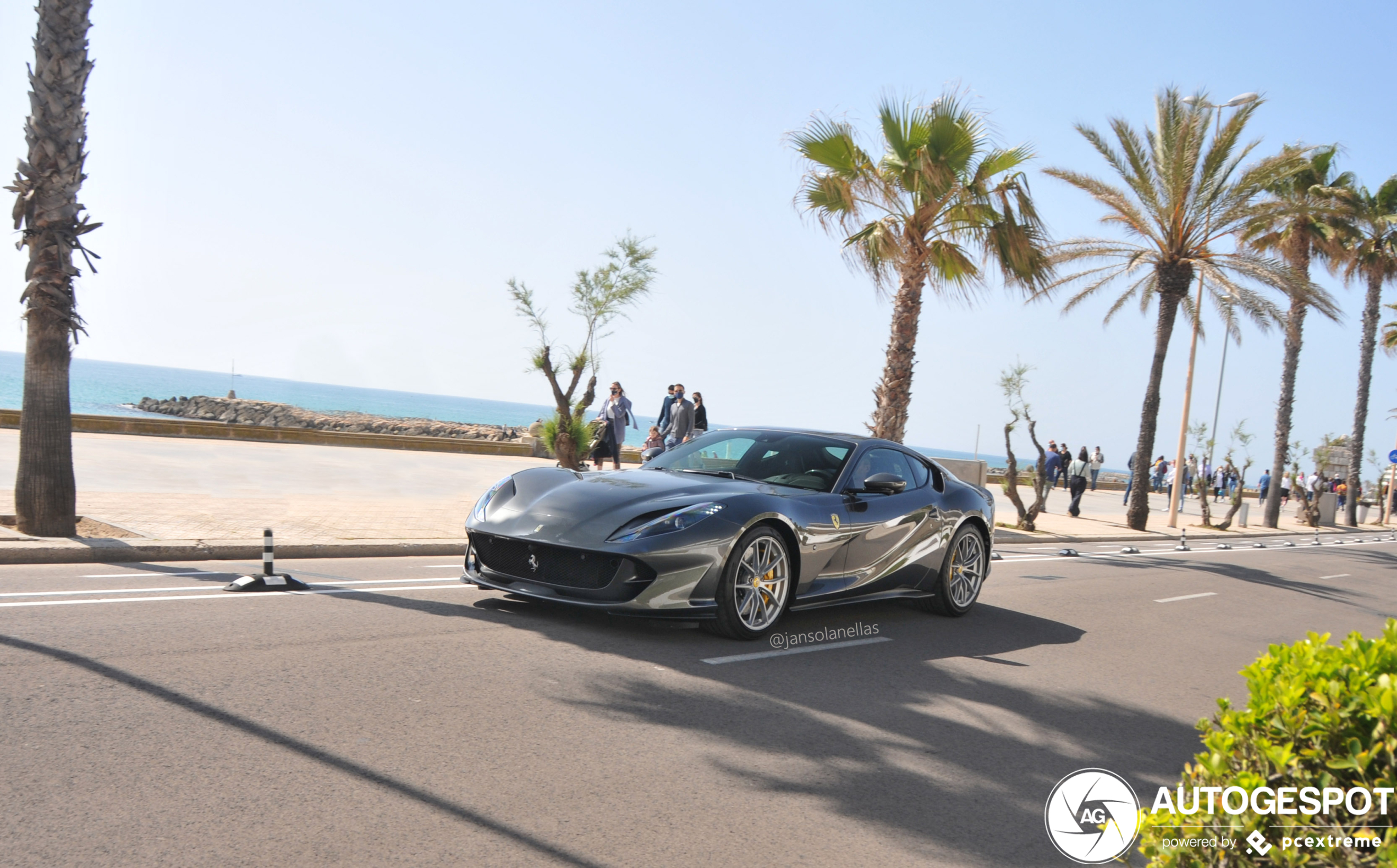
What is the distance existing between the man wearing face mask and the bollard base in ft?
40.4

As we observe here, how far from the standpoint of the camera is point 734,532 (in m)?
6.50

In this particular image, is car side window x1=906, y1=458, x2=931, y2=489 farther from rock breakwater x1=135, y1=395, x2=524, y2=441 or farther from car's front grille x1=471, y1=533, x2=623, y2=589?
rock breakwater x1=135, y1=395, x2=524, y2=441

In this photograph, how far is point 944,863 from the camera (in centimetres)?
354

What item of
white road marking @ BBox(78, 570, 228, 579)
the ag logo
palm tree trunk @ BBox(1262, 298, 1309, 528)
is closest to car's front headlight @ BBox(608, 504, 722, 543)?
the ag logo

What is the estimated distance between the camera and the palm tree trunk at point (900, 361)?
17.1m

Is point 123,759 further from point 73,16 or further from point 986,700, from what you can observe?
point 73,16

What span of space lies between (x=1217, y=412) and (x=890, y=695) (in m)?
32.2

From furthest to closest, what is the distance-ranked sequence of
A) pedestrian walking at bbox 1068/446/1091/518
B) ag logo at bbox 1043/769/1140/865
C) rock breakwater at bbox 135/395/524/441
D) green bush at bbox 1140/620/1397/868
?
rock breakwater at bbox 135/395/524/441 → pedestrian walking at bbox 1068/446/1091/518 → ag logo at bbox 1043/769/1140/865 → green bush at bbox 1140/620/1397/868

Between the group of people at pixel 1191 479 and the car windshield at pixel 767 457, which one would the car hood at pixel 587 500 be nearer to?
the car windshield at pixel 767 457

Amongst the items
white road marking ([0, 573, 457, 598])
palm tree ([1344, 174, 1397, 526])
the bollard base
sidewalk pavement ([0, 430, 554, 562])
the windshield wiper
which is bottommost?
white road marking ([0, 573, 457, 598])

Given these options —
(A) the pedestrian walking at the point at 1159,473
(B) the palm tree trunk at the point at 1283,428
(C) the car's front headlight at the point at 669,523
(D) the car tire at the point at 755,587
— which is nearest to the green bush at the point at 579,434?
(D) the car tire at the point at 755,587

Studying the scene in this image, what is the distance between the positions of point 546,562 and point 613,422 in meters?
13.7

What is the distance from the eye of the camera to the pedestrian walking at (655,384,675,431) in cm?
1988

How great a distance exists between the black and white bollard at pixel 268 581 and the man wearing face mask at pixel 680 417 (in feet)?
40.3
